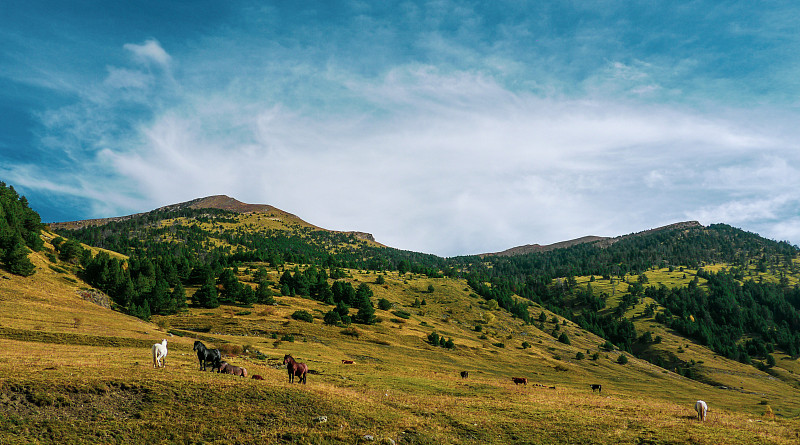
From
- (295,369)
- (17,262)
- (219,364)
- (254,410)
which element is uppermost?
(17,262)

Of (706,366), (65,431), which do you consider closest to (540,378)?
(65,431)

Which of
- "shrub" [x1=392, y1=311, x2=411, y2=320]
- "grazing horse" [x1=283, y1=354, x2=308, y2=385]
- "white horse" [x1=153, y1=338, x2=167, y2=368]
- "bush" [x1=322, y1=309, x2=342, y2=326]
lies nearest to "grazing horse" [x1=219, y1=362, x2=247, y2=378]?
"grazing horse" [x1=283, y1=354, x2=308, y2=385]

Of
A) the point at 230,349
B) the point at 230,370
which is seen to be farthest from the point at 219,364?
the point at 230,349

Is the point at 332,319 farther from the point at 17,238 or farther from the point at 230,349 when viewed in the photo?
the point at 17,238

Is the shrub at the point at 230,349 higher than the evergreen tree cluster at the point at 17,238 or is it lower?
lower

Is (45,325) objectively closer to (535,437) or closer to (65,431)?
(65,431)

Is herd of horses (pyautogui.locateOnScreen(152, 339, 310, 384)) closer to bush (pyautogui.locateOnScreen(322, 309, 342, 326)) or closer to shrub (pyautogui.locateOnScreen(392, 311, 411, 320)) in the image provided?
bush (pyautogui.locateOnScreen(322, 309, 342, 326))

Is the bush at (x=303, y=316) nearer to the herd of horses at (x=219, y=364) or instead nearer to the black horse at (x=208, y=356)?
the herd of horses at (x=219, y=364)

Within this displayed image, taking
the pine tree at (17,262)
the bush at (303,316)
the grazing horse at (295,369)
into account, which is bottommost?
the bush at (303,316)

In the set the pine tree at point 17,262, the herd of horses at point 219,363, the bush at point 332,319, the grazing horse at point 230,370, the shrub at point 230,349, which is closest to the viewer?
the herd of horses at point 219,363

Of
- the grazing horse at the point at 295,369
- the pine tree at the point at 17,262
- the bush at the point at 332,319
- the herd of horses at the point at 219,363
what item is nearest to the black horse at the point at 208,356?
the herd of horses at the point at 219,363

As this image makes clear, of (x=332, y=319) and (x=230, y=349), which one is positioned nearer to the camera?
(x=230, y=349)

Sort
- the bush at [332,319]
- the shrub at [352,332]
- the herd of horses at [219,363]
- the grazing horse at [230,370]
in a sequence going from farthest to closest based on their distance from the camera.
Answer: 1. the bush at [332,319]
2. the shrub at [352,332]
3. the grazing horse at [230,370]
4. the herd of horses at [219,363]

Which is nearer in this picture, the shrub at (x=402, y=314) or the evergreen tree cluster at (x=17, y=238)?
the evergreen tree cluster at (x=17, y=238)
